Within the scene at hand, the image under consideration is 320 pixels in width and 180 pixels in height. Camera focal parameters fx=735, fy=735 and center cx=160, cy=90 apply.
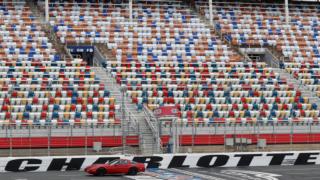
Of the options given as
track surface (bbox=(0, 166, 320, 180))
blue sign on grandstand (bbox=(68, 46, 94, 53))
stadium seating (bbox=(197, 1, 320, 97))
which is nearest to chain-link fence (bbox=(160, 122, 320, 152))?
track surface (bbox=(0, 166, 320, 180))

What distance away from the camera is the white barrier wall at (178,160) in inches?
1426

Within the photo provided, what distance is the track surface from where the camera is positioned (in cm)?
3189

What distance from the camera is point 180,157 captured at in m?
38.3

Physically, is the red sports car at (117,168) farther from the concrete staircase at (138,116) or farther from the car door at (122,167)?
the concrete staircase at (138,116)

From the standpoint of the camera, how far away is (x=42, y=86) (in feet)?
155

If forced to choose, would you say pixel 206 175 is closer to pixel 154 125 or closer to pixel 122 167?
pixel 122 167

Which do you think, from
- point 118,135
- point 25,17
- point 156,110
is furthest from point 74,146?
point 25,17

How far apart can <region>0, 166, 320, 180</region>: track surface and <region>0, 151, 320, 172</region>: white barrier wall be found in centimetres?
105

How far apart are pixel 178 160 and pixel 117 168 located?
516 cm

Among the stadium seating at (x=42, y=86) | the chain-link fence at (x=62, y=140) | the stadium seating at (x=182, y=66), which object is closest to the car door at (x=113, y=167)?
the chain-link fence at (x=62, y=140)

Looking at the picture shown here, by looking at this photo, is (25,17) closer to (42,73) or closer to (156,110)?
(42,73)

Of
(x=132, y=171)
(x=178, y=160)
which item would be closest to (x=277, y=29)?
(x=178, y=160)

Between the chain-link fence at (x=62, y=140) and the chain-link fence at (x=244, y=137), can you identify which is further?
the chain-link fence at (x=244, y=137)

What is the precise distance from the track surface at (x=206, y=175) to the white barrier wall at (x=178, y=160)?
1050 mm
